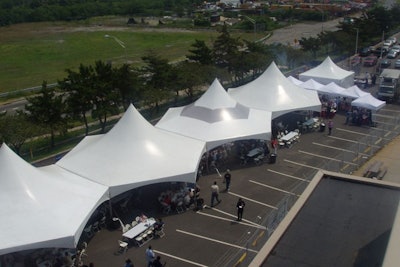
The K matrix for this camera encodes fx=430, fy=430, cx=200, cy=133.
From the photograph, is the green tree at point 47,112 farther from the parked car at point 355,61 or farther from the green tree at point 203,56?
the parked car at point 355,61

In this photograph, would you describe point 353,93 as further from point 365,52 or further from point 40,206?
point 365,52

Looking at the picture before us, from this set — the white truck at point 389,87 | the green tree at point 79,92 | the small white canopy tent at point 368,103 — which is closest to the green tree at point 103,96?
the green tree at point 79,92

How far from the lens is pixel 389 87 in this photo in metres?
33.4

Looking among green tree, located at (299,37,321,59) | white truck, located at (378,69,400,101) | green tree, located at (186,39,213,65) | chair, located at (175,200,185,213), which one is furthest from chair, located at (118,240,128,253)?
green tree, located at (299,37,321,59)

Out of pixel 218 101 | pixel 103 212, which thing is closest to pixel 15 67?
pixel 218 101

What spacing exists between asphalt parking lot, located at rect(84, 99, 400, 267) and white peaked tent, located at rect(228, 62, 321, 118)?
211cm

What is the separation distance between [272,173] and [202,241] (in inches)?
270

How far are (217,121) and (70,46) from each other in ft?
185

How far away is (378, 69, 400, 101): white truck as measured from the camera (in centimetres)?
3338

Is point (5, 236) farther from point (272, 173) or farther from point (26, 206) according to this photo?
point (272, 173)

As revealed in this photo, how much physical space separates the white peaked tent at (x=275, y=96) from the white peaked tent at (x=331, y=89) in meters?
2.62

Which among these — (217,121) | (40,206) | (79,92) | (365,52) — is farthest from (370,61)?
(40,206)

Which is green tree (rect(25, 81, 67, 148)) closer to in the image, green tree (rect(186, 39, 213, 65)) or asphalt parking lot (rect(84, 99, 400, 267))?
asphalt parking lot (rect(84, 99, 400, 267))

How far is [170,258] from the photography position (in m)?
15.3
